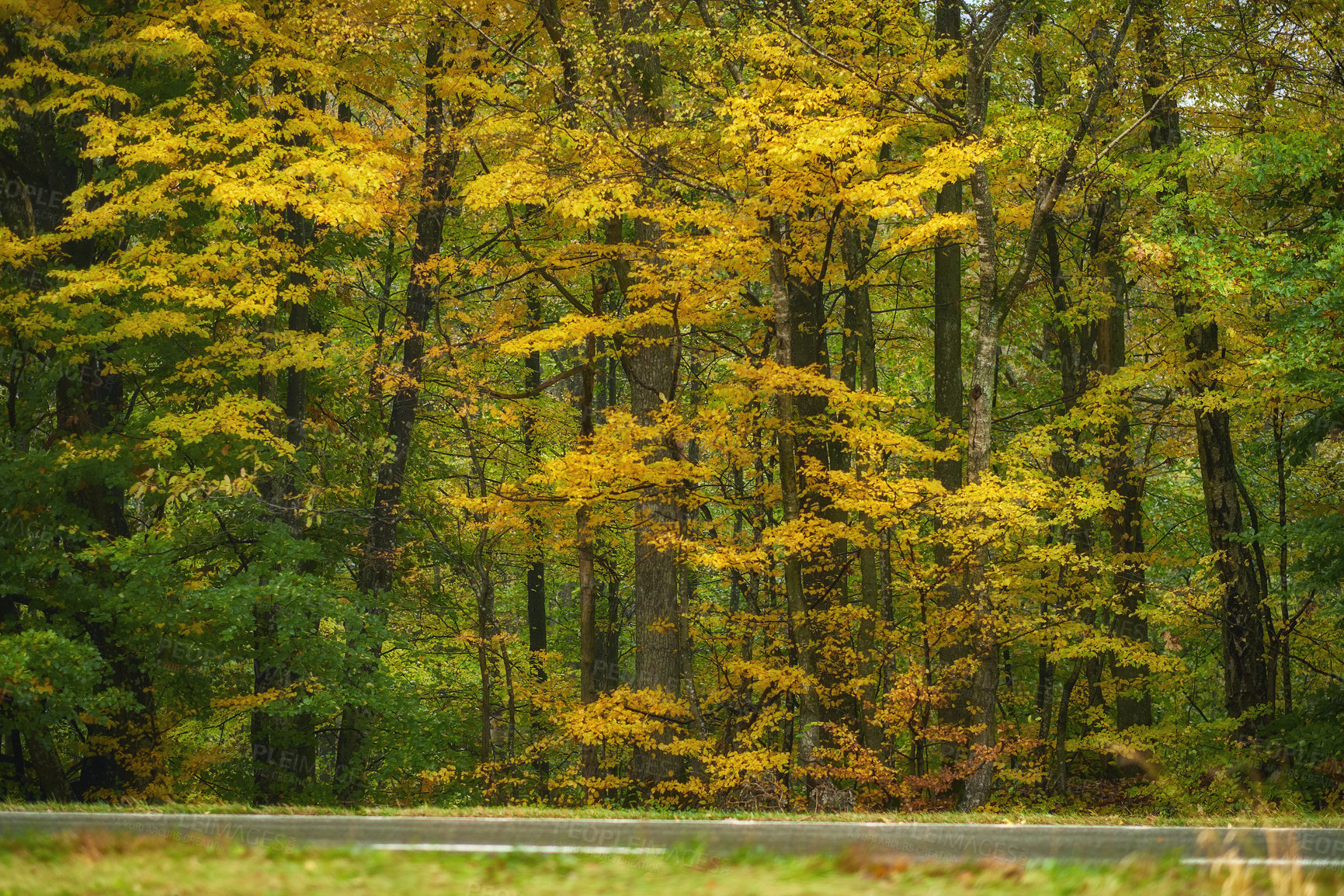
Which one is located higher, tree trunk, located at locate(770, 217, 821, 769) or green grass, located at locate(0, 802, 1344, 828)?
tree trunk, located at locate(770, 217, 821, 769)

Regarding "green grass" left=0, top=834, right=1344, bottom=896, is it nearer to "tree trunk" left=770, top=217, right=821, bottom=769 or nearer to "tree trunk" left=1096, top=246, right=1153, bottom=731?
"tree trunk" left=770, top=217, right=821, bottom=769

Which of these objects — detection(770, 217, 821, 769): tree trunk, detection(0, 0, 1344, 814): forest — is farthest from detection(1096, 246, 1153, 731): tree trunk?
detection(770, 217, 821, 769): tree trunk

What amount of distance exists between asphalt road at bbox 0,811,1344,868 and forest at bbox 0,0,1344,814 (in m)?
5.63

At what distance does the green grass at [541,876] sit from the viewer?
5.19 m

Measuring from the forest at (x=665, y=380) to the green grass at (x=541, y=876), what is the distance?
620 centimetres

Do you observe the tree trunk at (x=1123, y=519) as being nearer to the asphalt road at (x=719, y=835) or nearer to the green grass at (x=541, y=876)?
the asphalt road at (x=719, y=835)

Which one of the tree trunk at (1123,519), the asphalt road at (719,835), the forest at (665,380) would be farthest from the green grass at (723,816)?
the tree trunk at (1123,519)

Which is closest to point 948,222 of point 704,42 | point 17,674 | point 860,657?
point 704,42

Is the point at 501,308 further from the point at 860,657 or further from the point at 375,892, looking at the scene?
the point at 375,892

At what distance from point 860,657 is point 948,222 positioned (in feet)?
18.2

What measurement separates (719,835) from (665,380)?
950cm

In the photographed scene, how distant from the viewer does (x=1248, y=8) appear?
47.1ft

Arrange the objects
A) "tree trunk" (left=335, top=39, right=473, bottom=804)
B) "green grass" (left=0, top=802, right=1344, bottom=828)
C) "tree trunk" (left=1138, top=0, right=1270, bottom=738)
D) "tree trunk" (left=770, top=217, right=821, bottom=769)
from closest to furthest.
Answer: "green grass" (left=0, top=802, right=1344, bottom=828) < "tree trunk" (left=770, top=217, right=821, bottom=769) < "tree trunk" (left=1138, top=0, right=1270, bottom=738) < "tree trunk" (left=335, top=39, right=473, bottom=804)

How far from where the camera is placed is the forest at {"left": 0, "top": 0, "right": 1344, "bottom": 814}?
12.7 meters
